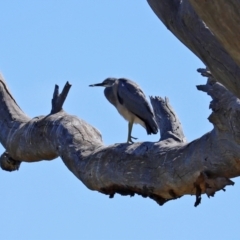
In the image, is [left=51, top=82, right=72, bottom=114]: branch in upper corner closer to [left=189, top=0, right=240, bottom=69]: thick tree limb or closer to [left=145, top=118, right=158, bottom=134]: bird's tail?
[left=145, top=118, right=158, bottom=134]: bird's tail

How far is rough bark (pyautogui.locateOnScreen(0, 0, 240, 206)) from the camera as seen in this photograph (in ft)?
15.1

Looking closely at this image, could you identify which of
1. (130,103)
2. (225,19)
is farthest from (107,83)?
(225,19)

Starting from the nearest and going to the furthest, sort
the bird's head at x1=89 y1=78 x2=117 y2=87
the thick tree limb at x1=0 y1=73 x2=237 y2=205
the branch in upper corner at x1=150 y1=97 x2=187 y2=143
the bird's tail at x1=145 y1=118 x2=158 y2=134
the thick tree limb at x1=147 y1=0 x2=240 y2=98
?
the thick tree limb at x1=147 y1=0 x2=240 y2=98, the thick tree limb at x1=0 y1=73 x2=237 y2=205, the branch in upper corner at x1=150 y1=97 x2=187 y2=143, the bird's tail at x1=145 y1=118 x2=158 y2=134, the bird's head at x1=89 y1=78 x2=117 y2=87

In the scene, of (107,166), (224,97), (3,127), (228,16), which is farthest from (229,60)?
(3,127)

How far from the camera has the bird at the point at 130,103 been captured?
11.7 metres

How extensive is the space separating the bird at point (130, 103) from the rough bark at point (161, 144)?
130 inches

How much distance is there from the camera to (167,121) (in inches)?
281

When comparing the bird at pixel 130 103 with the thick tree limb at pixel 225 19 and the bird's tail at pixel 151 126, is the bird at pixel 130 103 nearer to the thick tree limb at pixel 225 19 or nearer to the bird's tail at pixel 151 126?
the bird's tail at pixel 151 126

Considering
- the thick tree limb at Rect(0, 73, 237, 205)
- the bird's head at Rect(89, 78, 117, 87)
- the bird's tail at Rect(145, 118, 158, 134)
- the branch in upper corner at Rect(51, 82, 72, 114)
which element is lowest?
the thick tree limb at Rect(0, 73, 237, 205)

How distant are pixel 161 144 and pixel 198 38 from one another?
210 cm

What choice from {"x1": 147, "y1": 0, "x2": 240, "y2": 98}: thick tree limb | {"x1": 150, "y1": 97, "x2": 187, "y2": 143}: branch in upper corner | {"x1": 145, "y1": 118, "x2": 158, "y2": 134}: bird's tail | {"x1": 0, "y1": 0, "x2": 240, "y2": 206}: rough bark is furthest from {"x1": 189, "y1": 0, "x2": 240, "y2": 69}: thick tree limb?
{"x1": 145, "y1": 118, "x2": 158, "y2": 134}: bird's tail

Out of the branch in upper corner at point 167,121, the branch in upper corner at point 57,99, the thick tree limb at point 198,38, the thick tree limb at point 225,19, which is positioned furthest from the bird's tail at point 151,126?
the thick tree limb at point 225,19

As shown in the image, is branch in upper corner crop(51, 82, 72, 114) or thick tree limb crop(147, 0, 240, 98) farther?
branch in upper corner crop(51, 82, 72, 114)

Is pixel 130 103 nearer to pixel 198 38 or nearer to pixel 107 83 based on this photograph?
pixel 107 83
